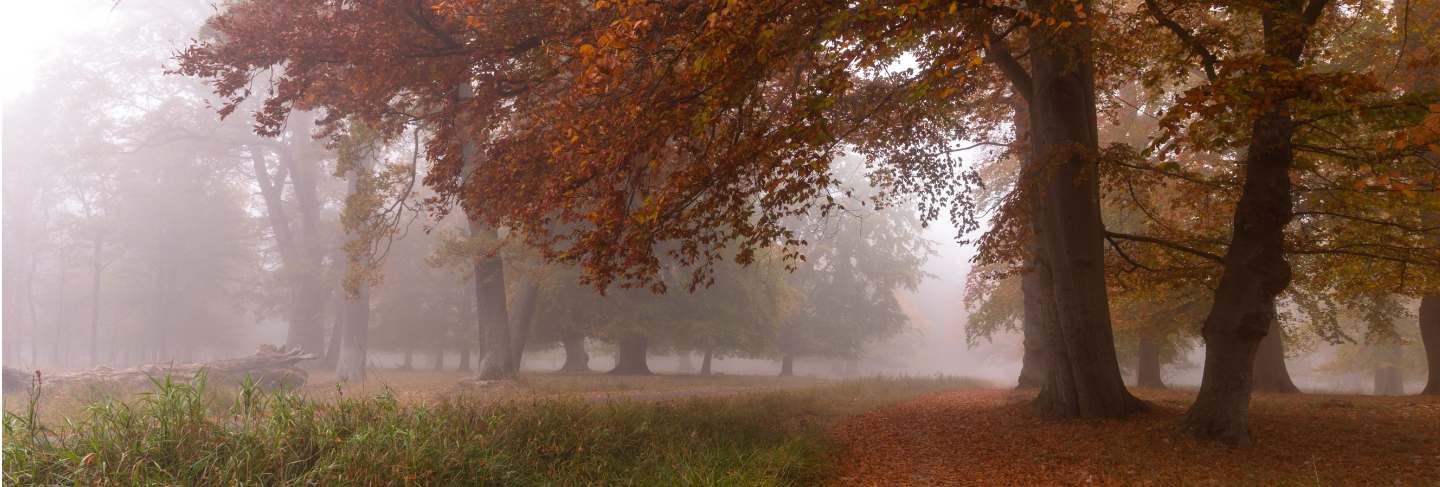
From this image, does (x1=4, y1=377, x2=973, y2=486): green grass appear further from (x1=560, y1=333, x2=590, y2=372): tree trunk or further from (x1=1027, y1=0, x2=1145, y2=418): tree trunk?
(x1=560, y1=333, x2=590, y2=372): tree trunk

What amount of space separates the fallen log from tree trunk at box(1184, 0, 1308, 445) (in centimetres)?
1528

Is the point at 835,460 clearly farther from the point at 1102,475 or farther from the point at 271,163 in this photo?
the point at 271,163

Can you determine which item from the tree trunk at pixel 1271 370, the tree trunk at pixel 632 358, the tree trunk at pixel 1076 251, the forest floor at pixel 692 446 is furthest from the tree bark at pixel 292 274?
the tree trunk at pixel 1271 370

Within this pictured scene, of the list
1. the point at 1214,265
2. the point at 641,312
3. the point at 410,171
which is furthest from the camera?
the point at 641,312

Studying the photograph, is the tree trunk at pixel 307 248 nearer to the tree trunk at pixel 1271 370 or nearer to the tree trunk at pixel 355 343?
the tree trunk at pixel 355 343

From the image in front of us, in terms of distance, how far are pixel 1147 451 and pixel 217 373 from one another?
21633 millimetres

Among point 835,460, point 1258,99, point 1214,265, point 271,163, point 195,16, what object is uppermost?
point 195,16

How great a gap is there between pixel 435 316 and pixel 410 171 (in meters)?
21.0

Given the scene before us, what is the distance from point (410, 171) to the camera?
563 inches

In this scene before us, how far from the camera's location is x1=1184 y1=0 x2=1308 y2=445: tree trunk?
782cm

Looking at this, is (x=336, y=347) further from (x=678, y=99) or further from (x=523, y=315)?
(x=678, y=99)

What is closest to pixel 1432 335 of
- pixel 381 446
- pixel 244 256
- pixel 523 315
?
pixel 381 446

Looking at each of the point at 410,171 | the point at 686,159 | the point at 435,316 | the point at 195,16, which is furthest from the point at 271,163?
the point at 686,159

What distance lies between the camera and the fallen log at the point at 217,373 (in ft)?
53.2
